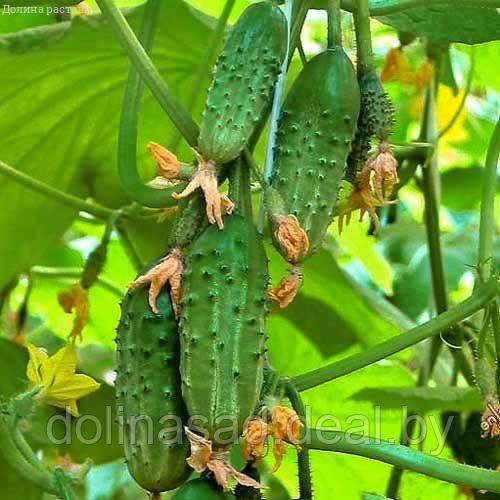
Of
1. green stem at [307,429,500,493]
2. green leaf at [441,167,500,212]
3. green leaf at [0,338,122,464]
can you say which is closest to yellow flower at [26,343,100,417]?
green stem at [307,429,500,493]

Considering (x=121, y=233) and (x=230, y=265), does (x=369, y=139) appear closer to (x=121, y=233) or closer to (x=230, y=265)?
(x=230, y=265)

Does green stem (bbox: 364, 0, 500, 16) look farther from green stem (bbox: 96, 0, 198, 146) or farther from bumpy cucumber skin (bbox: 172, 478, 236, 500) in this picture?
bumpy cucumber skin (bbox: 172, 478, 236, 500)

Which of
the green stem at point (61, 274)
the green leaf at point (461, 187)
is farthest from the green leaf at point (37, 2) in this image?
the green leaf at point (461, 187)

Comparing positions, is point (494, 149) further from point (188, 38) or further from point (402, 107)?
point (402, 107)

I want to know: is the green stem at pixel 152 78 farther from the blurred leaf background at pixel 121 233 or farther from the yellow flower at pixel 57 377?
the blurred leaf background at pixel 121 233

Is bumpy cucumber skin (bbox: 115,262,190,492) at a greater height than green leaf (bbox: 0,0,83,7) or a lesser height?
lesser

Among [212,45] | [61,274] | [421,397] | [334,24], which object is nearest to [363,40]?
[334,24]
